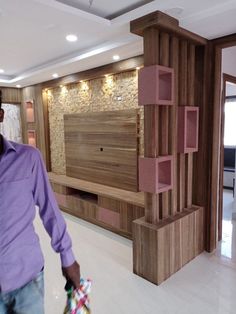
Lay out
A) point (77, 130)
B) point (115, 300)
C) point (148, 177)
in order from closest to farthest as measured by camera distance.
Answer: point (115, 300), point (148, 177), point (77, 130)

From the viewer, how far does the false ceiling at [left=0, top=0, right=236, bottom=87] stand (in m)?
2.11

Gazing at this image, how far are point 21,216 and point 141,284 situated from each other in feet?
6.06

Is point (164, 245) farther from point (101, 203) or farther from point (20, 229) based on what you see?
point (20, 229)

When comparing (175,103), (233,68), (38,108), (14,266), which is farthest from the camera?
(38,108)

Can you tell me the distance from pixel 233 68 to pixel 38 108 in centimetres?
383

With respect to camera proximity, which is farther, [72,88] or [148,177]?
[72,88]

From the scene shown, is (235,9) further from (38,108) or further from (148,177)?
(38,108)

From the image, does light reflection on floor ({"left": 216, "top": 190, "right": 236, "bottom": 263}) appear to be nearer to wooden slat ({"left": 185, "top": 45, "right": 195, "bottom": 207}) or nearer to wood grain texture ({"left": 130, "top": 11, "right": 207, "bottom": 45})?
wooden slat ({"left": 185, "top": 45, "right": 195, "bottom": 207})

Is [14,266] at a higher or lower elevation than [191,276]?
higher

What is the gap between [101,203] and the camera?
3734 mm

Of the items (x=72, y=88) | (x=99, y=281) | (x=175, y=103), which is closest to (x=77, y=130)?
(x=72, y=88)

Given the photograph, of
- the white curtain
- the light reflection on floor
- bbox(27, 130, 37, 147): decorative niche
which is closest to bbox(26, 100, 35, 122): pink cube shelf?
bbox(27, 130, 37, 147): decorative niche

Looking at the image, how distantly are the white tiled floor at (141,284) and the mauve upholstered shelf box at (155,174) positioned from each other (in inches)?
35.6

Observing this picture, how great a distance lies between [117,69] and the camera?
3.66m
